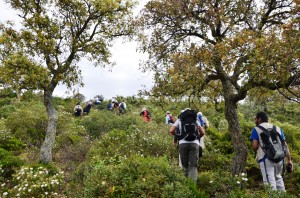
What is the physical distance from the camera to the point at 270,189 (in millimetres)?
4660

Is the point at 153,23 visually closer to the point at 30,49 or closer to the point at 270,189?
the point at 30,49

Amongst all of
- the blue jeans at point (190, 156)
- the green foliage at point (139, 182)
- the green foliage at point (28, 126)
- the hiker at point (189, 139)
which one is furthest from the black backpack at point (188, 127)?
the green foliage at point (28, 126)

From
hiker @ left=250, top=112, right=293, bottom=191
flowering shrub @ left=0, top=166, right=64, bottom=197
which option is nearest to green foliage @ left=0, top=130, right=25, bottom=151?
flowering shrub @ left=0, top=166, right=64, bottom=197

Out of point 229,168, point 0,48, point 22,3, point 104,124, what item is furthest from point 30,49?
point 229,168

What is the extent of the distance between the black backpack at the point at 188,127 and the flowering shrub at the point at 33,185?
3.65m

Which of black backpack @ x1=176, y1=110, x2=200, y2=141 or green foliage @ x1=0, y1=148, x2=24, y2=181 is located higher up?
black backpack @ x1=176, y1=110, x2=200, y2=141

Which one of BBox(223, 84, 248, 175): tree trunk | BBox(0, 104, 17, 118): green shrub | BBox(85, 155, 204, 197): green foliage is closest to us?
BBox(85, 155, 204, 197): green foliage

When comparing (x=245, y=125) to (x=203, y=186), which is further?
(x=245, y=125)

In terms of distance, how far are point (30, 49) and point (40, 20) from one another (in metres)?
1.03

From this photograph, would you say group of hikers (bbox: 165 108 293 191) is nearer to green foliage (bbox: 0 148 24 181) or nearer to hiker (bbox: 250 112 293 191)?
hiker (bbox: 250 112 293 191)

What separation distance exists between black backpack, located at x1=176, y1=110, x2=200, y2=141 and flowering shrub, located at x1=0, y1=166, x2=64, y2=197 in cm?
365

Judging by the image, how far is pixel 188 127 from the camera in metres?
6.69

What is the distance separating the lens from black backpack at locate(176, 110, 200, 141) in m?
6.68

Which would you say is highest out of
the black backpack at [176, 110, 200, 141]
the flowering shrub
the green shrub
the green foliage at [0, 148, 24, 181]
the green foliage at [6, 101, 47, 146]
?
the green shrub
